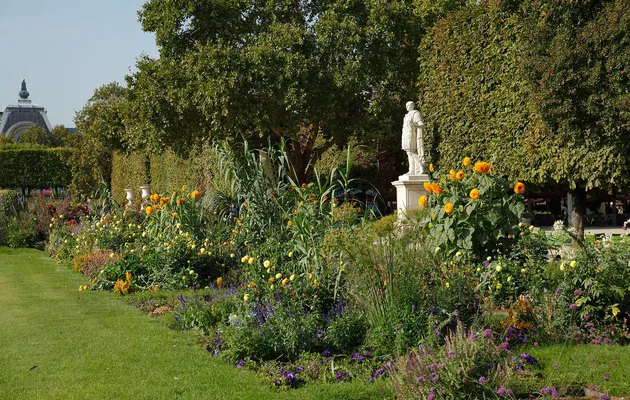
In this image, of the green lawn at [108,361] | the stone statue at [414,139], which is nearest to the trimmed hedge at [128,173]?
the stone statue at [414,139]

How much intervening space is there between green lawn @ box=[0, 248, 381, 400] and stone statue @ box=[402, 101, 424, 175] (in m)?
6.97

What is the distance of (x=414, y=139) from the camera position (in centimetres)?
1234

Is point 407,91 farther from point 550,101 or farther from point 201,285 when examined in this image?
point 201,285

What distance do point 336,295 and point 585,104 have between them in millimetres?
6366

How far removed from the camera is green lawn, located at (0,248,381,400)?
3.84 meters

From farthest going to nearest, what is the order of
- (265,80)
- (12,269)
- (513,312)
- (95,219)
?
(265,80) < (95,219) < (12,269) < (513,312)

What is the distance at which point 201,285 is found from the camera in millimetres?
7594

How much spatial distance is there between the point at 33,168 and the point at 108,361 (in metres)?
37.0

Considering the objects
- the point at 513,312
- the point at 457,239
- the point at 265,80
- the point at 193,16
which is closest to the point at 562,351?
the point at 513,312

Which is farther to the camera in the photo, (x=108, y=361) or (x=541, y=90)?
(x=541, y=90)

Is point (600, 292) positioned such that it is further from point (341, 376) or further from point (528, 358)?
point (341, 376)

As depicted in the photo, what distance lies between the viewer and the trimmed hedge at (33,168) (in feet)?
124

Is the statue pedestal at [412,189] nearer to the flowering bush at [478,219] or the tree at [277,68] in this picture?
the tree at [277,68]

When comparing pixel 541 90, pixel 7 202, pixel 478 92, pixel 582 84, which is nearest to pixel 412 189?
pixel 478 92
